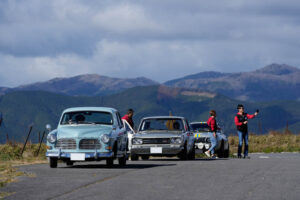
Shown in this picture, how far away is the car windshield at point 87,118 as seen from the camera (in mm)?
19000

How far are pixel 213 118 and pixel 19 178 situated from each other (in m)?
12.8

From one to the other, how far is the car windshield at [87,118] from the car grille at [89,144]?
1123 millimetres

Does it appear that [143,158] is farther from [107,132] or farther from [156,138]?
[107,132]

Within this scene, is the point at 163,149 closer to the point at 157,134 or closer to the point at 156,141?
the point at 156,141

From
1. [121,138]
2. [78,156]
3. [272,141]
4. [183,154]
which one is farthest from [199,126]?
[272,141]

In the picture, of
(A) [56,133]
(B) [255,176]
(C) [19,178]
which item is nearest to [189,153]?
(A) [56,133]

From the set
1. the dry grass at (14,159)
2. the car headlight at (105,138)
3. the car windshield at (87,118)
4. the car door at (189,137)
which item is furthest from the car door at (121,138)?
the car door at (189,137)

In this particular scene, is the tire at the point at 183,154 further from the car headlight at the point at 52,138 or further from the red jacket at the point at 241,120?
the car headlight at the point at 52,138

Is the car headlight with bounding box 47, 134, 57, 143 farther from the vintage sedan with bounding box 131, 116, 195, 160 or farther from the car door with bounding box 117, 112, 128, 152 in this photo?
the vintage sedan with bounding box 131, 116, 195, 160

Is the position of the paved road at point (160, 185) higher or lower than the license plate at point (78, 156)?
lower

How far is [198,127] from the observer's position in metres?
27.9

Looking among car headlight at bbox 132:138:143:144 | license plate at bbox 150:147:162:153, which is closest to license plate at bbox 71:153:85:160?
license plate at bbox 150:147:162:153

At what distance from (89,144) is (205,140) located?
9.45m

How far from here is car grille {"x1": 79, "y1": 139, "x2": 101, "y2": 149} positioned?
17828 millimetres
